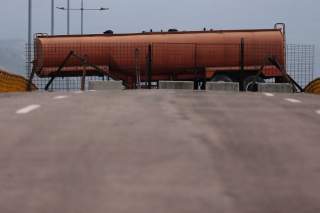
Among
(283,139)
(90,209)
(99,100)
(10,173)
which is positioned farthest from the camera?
(99,100)

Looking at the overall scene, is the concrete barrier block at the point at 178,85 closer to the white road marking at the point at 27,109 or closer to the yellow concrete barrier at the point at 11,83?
the yellow concrete barrier at the point at 11,83

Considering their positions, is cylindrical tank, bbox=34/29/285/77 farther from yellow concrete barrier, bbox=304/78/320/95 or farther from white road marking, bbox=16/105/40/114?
white road marking, bbox=16/105/40/114

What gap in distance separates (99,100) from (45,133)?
18.0ft

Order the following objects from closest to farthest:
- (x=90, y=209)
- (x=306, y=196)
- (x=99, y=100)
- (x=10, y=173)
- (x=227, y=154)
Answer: (x=90, y=209)
(x=306, y=196)
(x=10, y=173)
(x=227, y=154)
(x=99, y=100)

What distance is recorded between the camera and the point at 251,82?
3462 cm

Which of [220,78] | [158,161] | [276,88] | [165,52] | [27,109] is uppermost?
[165,52]

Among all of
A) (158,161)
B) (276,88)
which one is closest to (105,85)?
(276,88)

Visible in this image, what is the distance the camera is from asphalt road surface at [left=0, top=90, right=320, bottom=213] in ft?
24.2

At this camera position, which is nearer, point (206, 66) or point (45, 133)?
point (45, 133)

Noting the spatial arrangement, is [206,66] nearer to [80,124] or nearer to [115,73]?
[115,73]

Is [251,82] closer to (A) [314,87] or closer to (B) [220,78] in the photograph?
(B) [220,78]

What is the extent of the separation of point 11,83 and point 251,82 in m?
11.4

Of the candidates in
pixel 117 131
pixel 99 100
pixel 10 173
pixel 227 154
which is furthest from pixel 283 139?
pixel 99 100

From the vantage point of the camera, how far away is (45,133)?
11.0 meters
